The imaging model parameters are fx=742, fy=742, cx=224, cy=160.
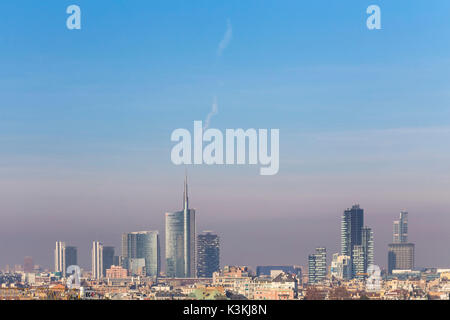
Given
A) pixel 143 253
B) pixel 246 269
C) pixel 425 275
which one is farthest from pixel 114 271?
pixel 425 275

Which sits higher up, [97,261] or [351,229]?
[351,229]

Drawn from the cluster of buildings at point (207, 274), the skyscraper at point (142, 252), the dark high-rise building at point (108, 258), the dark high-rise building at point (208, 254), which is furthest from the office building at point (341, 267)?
the dark high-rise building at point (108, 258)

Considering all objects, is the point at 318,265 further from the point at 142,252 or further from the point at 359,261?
the point at 142,252

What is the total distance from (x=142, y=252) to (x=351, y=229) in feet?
26.7

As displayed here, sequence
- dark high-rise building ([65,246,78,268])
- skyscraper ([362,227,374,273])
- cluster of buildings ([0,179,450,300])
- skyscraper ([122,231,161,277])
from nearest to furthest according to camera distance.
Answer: cluster of buildings ([0,179,450,300]) → dark high-rise building ([65,246,78,268]) → skyscraper ([122,231,161,277]) → skyscraper ([362,227,374,273])

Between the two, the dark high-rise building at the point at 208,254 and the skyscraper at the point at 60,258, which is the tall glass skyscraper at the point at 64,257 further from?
the dark high-rise building at the point at 208,254

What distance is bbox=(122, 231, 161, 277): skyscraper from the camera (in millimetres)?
25625

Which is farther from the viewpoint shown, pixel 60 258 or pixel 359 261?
pixel 359 261

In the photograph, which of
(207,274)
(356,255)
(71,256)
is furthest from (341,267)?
(71,256)

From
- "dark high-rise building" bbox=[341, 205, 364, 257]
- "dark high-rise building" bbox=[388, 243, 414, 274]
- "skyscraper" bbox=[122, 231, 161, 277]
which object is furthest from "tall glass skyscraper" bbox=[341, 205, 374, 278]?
"skyscraper" bbox=[122, 231, 161, 277]

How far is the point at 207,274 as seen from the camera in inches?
1045

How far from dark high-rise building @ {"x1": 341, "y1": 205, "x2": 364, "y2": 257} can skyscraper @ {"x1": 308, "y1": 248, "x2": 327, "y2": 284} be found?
122 centimetres

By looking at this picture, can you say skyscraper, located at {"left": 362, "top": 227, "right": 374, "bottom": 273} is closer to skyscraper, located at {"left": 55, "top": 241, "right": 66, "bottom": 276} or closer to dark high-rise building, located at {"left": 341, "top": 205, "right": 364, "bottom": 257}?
dark high-rise building, located at {"left": 341, "top": 205, "right": 364, "bottom": 257}
